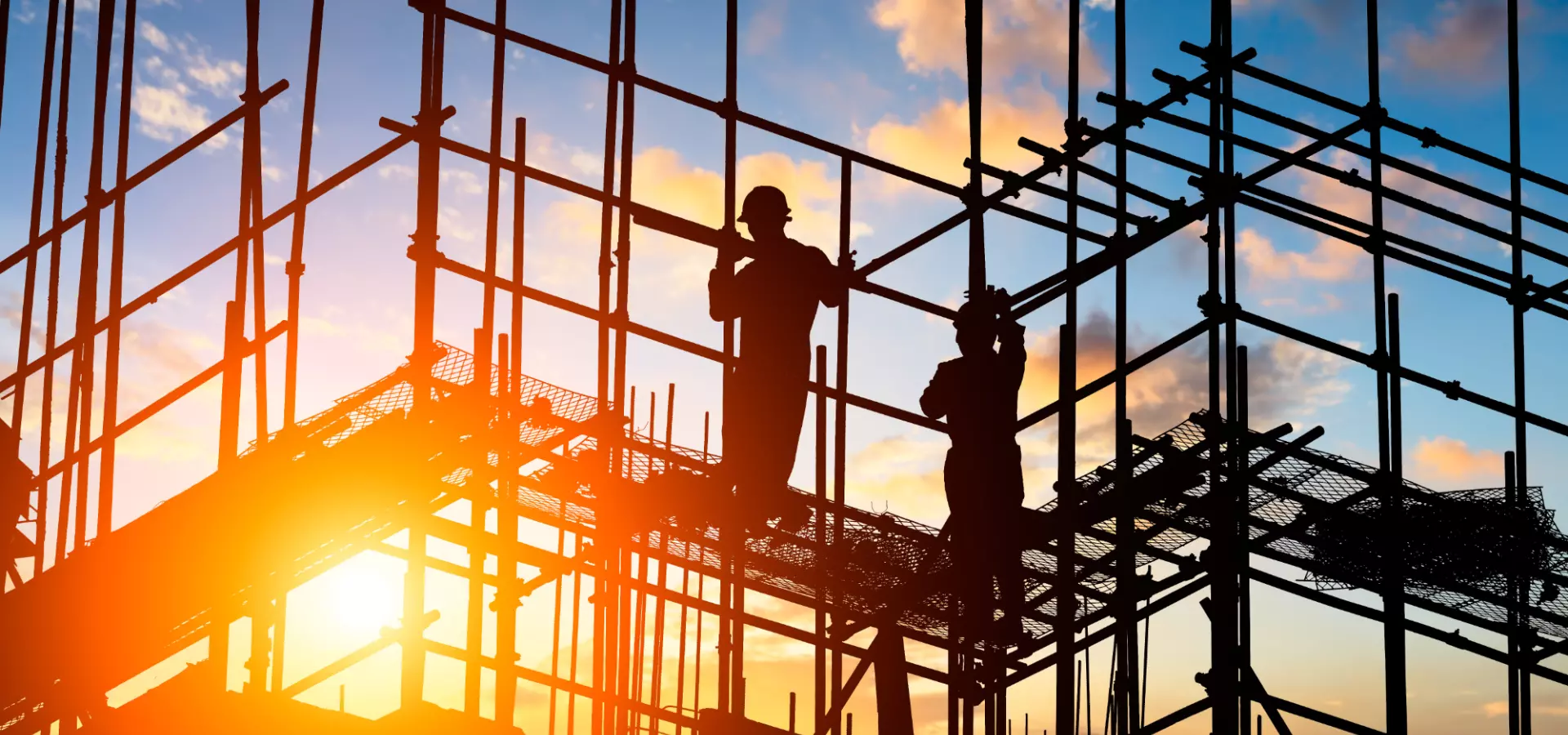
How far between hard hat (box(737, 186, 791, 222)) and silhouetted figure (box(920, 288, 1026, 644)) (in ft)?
4.16

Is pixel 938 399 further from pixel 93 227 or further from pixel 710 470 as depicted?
pixel 93 227

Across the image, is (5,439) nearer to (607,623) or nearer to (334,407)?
(334,407)

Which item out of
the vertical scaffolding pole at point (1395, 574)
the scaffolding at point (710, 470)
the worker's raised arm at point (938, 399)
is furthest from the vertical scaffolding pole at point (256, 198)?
the vertical scaffolding pole at point (1395, 574)

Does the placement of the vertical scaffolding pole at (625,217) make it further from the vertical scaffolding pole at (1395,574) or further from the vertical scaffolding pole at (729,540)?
the vertical scaffolding pole at (1395,574)

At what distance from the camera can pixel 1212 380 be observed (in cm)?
957

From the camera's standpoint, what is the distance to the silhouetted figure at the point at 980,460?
788 cm

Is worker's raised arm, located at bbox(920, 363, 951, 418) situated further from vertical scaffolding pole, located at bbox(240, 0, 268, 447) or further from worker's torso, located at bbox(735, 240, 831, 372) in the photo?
vertical scaffolding pole, located at bbox(240, 0, 268, 447)

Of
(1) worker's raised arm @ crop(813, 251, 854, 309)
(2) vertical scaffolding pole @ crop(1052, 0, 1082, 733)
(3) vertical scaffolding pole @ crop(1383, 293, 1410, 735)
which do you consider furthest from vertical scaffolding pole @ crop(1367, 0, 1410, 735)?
(1) worker's raised arm @ crop(813, 251, 854, 309)

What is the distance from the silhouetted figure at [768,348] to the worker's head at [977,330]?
863mm

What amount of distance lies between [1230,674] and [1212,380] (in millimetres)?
2454

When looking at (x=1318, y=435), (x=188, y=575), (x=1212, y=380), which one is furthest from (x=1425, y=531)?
(x=188, y=575)

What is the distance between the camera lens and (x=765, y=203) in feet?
24.8

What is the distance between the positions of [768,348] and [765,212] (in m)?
0.69

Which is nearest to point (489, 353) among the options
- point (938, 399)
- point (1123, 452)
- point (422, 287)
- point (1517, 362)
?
point (422, 287)
